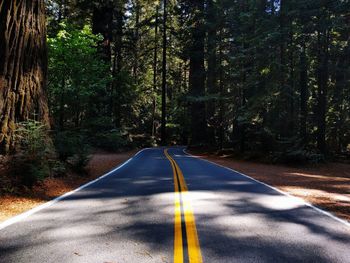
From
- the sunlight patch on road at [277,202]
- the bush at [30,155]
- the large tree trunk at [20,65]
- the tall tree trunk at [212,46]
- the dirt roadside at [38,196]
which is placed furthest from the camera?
the tall tree trunk at [212,46]

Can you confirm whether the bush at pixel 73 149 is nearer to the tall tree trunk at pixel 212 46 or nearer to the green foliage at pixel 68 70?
Result: the green foliage at pixel 68 70

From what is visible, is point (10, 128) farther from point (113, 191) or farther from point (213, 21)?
point (213, 21)

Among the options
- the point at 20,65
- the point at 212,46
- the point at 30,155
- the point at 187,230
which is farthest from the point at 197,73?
the point at 187,230

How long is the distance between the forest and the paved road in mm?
3243

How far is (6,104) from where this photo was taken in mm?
9969

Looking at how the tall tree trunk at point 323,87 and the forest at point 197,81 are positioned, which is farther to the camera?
the tall tree trunk at point 323,87

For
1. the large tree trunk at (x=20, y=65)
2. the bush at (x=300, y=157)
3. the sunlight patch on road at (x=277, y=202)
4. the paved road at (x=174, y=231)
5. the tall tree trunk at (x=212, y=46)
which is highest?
the tall tree trunk at (x=212, y=46)

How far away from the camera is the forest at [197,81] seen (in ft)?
34.3

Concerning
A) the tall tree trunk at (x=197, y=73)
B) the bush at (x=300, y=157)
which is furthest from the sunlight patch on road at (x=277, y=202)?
the tall tree trunk at (x=197, y=73)

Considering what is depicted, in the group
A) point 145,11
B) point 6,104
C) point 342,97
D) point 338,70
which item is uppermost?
point 145,11

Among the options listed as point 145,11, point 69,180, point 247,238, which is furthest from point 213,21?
point 247,238

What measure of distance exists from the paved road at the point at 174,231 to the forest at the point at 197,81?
10.6 ft

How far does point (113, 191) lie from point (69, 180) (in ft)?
9.02

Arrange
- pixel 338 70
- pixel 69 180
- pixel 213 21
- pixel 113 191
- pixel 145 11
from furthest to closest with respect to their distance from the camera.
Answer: pixel 145 11, pixel 213 21, pixel 338 70, pixel 69 180, pixel 113 191
